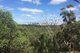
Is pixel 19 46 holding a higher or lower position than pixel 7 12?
lower

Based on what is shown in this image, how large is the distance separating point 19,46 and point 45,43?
4.72 meters

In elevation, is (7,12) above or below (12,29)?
above

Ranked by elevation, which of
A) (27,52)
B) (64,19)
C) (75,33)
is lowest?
(27,52)

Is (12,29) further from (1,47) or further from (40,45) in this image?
(40,45)

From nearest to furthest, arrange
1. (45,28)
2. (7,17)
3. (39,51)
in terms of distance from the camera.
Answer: (39,51)
(7,17)
(45,28)

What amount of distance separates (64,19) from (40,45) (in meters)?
14.0

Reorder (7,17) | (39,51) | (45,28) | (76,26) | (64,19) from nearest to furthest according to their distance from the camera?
(39,51), (7,17), (45,28), (76,26), (64,19)

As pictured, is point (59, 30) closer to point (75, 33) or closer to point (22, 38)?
point (75, 33)

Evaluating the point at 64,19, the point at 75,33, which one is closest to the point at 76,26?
the point at 75,33

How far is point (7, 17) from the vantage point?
27.9m

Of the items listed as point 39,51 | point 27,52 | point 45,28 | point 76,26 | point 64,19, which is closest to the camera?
point 39,51

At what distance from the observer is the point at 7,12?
2802cm

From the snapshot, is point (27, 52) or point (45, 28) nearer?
point (27, 52)

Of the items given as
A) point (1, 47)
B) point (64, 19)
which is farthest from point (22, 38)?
point (64, 19)
